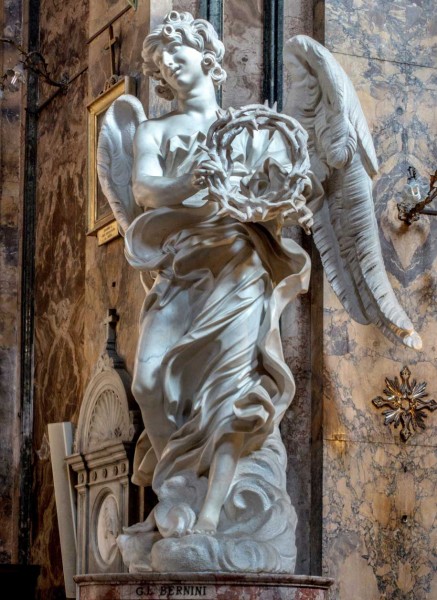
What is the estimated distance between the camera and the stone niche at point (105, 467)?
7160mm

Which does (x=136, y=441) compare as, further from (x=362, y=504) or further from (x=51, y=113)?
(x=51, y=113)

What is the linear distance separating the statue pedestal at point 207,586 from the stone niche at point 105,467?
1203 millimetres

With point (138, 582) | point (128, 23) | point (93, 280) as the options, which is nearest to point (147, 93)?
point (128, 23)

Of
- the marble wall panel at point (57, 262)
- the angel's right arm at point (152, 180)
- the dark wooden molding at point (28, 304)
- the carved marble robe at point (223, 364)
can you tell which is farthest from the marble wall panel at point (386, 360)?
the dark wooden molding at point (28, 304)

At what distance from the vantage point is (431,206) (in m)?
7.60

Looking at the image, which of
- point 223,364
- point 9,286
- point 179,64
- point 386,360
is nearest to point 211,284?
point 223,364

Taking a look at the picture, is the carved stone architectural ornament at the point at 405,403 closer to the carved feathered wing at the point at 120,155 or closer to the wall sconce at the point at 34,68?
the carved feathered wing at the point at 120,155

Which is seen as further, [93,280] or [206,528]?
[93,280]

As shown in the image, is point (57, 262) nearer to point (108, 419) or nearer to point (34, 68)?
point (34, 68)

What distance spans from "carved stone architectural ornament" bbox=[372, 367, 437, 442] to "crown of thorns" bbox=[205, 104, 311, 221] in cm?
135

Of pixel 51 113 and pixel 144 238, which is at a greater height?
pixel 51 113

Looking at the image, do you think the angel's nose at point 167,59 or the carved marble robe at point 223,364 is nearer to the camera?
the carved marble robe at point 223,364

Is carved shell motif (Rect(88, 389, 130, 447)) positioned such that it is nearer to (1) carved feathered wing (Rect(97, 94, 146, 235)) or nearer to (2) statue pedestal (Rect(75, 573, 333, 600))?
(1) carved feathered wing (Rect(97, 94, 146, 235))

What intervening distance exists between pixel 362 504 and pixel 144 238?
62.7 inches
